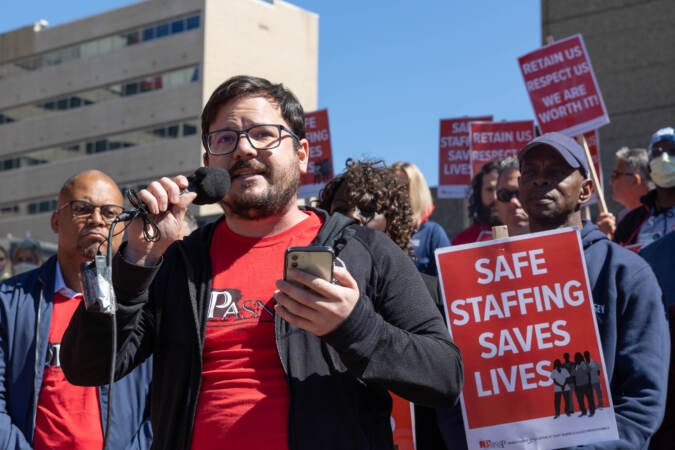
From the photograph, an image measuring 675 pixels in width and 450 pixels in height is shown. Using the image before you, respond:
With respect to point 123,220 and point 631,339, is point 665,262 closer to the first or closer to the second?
point 631,339

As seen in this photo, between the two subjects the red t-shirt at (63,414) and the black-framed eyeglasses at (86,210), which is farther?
the black-framed eyeglasses at (86,210)

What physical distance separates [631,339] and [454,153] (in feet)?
24.8

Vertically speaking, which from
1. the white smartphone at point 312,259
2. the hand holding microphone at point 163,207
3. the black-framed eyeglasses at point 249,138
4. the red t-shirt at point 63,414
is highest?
the black-framed eyeglasses at point 249,138

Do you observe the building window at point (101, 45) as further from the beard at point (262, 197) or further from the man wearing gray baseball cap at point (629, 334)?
the beard at point (262, 197)

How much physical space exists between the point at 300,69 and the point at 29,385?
5014 centimetres

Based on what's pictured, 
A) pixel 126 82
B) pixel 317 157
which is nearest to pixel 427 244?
pixel 317 157

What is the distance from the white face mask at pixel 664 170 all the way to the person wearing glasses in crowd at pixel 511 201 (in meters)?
0.79

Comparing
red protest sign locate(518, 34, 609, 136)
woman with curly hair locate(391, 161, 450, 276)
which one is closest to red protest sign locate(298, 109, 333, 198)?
red protest sign locate(518, 34, 609, 136)

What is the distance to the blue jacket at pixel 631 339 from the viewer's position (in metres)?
3.11

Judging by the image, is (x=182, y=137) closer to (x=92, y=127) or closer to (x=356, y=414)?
(x=92, y=127)

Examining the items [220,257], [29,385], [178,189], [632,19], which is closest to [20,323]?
[29,385]

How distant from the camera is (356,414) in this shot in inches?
98.3

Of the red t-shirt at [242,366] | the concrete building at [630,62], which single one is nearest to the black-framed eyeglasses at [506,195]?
the red t-shirt at [242,366]

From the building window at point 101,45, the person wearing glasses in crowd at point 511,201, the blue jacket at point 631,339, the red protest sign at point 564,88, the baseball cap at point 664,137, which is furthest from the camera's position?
the building window at point 101,45
